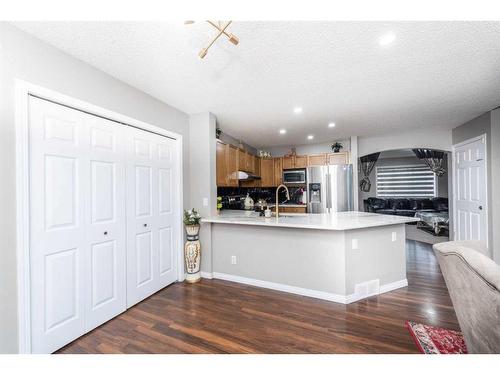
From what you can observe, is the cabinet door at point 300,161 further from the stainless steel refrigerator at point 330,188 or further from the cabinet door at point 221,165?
the cabinet door at point 221,165

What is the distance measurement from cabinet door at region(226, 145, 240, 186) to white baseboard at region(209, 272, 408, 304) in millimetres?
1558

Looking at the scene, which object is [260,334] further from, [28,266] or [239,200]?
[239,200]

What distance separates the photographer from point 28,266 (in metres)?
1.55

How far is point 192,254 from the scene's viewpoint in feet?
10.0

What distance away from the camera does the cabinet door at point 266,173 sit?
5.76m

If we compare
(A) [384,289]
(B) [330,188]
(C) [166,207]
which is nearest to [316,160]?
(B) [330,188]

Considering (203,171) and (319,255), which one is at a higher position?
(203,171)

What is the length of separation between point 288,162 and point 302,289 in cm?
358

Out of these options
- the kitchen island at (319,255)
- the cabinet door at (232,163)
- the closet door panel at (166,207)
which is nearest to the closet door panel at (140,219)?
the closet door panel at (166,207)

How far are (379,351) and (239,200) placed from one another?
378 cm

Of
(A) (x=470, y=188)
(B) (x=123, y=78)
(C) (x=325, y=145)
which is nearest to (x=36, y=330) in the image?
(B) (x=123, y=78)

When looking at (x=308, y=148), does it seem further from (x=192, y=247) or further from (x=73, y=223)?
(x=73, y=223)

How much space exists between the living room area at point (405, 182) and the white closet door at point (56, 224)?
6899 millimetres

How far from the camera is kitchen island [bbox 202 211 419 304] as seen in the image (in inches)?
98.0
